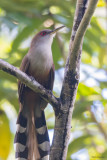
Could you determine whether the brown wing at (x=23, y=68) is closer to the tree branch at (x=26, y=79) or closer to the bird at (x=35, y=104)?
the bird at (x=35, y=104)

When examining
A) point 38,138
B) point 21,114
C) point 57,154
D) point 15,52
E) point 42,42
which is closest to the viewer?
point 57,154

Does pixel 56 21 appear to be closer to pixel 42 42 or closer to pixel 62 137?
pixel 42 42

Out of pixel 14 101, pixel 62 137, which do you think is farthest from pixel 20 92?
pixel 62 137

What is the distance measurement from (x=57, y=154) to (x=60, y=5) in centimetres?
195

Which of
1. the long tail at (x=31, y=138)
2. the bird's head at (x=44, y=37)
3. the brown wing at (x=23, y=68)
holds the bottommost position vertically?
the long tail at (x=31, y=138)

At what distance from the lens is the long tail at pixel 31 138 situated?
3.36 meters

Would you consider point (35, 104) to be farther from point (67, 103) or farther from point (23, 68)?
point (67, 103)

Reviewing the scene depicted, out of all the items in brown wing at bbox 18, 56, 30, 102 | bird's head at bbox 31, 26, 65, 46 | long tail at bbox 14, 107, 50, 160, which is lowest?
long tail at bbox 14, 107, 50, 160

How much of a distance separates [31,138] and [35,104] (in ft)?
2.07

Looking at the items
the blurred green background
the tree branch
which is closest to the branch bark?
the tree branch

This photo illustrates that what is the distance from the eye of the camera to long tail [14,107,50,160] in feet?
11.0

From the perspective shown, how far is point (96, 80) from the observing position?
3.95 metres

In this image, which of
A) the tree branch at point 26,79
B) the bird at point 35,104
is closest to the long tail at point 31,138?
the bird at point 35,104

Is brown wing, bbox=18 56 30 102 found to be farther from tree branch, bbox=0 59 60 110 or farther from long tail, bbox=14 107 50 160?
tree branch, bbox=0 59 60 110
